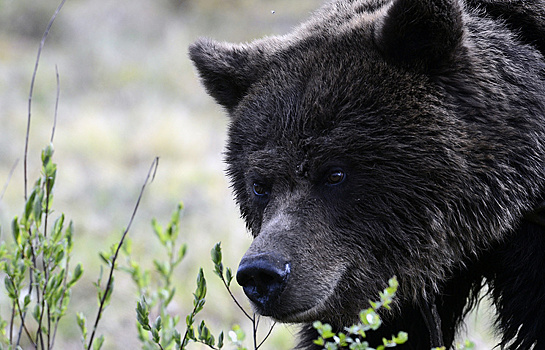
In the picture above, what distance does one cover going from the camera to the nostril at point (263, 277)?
2.63 meters

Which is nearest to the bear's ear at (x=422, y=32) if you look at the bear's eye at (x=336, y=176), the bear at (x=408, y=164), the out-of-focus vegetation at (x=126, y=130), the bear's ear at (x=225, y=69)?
the bear at (x=408, y=164)

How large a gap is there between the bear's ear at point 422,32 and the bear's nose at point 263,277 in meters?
1.02

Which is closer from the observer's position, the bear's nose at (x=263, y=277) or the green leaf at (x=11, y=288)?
the bear's nose at (x=263, y=277)

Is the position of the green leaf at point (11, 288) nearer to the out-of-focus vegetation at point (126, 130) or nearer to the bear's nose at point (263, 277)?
the bear's nose at point (263, 277)

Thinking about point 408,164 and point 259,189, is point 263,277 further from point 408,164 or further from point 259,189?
point 408,164

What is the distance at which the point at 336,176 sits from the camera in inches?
115

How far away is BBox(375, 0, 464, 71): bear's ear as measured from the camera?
9.18 ft

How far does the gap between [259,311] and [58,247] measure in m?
1.00

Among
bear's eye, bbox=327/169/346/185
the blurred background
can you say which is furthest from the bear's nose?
the blurred background

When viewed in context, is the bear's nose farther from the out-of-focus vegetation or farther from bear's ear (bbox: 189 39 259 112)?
the out-of-focus vegetation

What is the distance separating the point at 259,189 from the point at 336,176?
0.40 m

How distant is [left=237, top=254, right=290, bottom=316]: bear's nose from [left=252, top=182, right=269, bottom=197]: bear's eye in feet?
1.71

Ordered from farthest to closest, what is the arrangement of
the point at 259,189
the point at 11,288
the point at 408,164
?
the point at 259,189, the point at 11,288, the point at 408,164

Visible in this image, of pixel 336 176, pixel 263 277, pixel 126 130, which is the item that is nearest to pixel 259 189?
pixel 336 176
